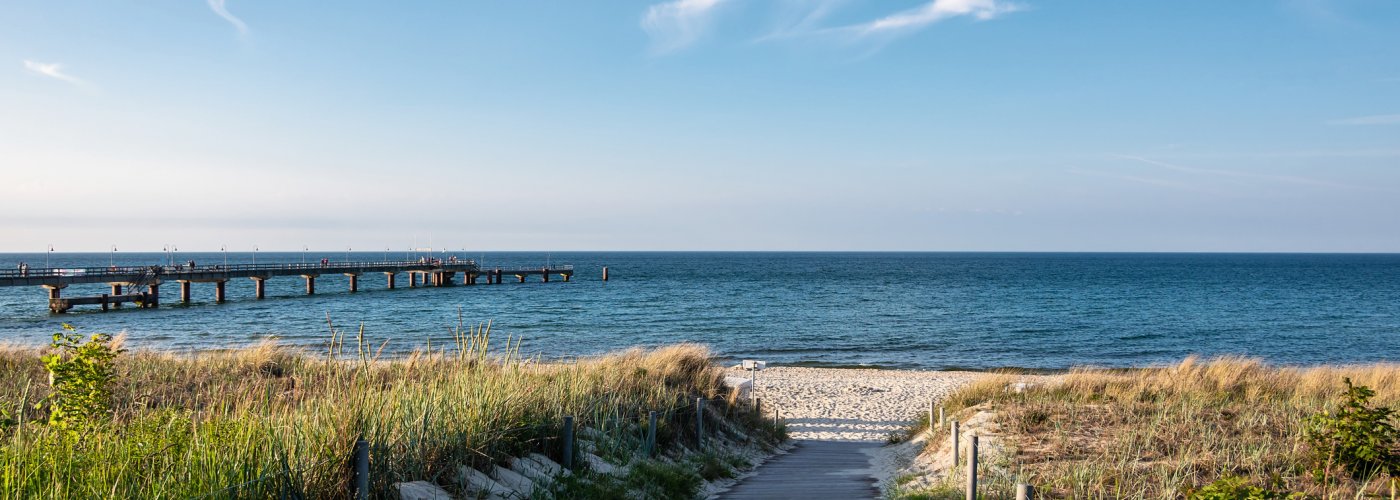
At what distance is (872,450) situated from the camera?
16.2 m

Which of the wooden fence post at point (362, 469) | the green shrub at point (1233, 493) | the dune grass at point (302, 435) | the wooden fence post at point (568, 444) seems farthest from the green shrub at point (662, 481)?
the green shrub at point (1233, 493)

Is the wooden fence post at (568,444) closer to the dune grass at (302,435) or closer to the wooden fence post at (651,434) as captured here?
the dune grass at (302,435)

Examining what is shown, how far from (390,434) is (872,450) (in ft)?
37.8

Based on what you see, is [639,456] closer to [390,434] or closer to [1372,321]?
[390,434]

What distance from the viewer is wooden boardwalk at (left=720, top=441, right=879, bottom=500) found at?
961 centimetres

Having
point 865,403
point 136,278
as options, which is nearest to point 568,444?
point 865,403

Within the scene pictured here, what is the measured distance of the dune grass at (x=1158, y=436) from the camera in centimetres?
789

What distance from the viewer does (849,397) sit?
2547 centimetres

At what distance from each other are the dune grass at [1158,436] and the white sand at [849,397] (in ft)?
13.8

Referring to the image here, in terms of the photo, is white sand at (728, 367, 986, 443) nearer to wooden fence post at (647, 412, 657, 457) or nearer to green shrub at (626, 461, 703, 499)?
wooden fence post at (647, 412, 657, 457)

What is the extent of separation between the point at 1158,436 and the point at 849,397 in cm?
1557

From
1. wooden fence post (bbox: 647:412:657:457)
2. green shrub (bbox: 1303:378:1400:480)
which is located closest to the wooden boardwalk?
wooden fence post (bbox: 647:412:657:457)

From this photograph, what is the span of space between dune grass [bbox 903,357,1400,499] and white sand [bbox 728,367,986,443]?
4.22m

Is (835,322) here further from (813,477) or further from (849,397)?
(813,477)
